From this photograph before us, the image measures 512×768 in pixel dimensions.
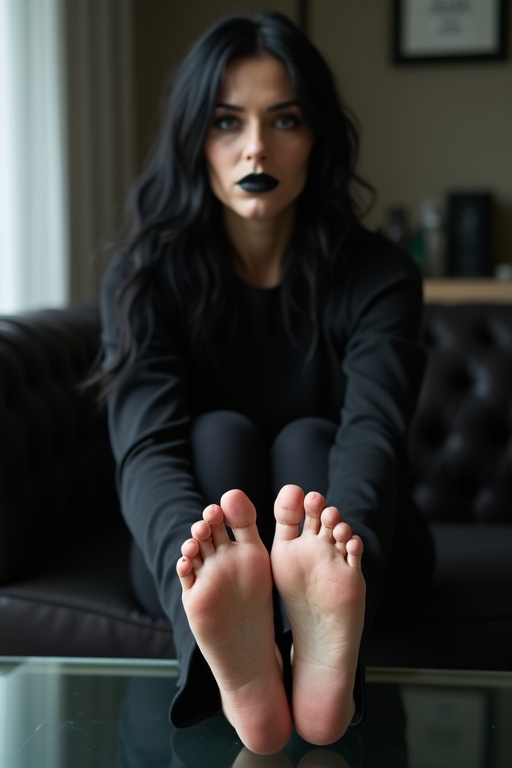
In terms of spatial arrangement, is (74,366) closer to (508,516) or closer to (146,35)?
(508,516)

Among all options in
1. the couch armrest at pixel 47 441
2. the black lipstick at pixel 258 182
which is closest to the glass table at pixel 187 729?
the couch armrest at pixel 47 441

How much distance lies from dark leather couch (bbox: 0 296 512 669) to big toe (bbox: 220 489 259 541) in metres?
0.37

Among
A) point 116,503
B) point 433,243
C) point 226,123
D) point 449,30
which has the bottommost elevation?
point 116,503

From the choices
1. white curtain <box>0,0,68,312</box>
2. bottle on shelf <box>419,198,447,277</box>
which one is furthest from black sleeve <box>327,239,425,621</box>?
bottle on shelf <box>419,198,447,277</box>

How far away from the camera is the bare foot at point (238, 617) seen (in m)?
0.89

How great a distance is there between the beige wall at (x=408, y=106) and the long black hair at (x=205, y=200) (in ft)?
7.01

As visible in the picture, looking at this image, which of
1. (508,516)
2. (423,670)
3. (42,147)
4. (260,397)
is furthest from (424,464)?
(42,147)

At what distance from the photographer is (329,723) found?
2.99 ft

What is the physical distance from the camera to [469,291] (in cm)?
315

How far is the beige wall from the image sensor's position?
3475 millimetres

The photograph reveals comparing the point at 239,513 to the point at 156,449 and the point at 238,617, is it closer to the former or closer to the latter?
the point at 238,617

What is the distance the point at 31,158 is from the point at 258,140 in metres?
1.39

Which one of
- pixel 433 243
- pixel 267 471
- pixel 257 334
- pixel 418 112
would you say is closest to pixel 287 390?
pixel 257 334

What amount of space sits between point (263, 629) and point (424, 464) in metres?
0.88
